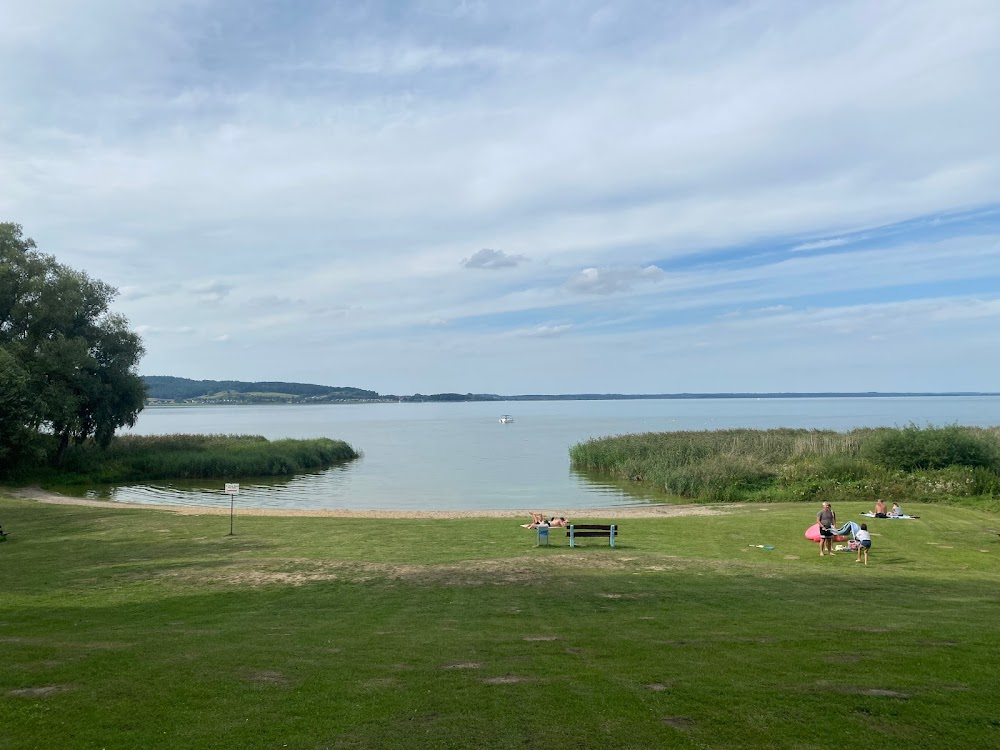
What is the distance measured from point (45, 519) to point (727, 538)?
2314 centimetres

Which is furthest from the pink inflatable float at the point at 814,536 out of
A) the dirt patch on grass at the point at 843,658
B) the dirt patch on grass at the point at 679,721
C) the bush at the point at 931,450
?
the bush at the point at 931,450

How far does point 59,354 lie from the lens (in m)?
46.6

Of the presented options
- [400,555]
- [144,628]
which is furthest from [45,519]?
[144,628]

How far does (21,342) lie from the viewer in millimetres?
45906

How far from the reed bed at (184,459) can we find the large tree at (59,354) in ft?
5.70

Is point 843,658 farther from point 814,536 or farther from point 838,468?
point 838,468

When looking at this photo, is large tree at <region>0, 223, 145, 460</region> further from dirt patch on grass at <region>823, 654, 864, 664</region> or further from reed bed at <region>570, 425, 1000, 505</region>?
dirt patch on grass at <region>823, 654, 864, 664</region>

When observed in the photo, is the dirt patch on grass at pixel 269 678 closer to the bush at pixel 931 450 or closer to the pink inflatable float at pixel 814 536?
the pink inflatable float at pixel 814 536

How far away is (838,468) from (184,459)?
43275 millimetres

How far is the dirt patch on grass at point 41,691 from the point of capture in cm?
797

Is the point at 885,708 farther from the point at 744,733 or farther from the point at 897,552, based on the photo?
the point at 897,552

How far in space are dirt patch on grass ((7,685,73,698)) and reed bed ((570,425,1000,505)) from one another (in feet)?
110

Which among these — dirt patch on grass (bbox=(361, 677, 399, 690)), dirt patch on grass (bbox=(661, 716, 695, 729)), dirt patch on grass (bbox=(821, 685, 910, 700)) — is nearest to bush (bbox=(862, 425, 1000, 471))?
dirt patch on grass (bbox=(821, 685, 910, 700))

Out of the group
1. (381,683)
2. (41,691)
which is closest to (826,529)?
(381,683)
